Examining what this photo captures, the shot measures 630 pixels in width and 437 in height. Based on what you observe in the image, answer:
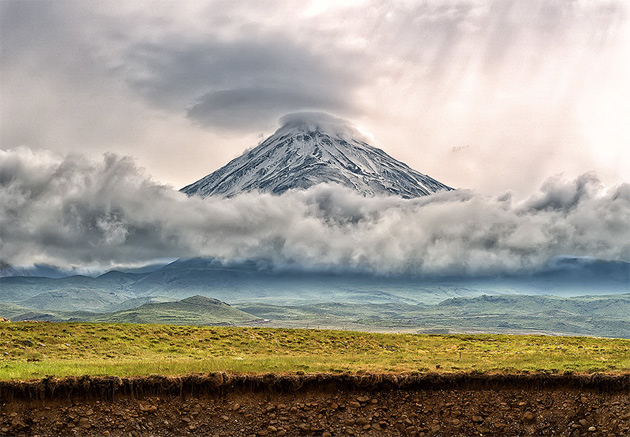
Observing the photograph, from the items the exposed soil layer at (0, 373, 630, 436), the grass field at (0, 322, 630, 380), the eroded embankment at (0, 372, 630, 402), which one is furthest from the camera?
the grass field at (0, 322, 630, 380)

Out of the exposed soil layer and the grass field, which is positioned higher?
the grass field

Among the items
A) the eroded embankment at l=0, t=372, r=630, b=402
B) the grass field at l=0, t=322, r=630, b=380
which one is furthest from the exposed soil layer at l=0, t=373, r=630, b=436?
the grass field at l=0, t=322, r=630, b=380

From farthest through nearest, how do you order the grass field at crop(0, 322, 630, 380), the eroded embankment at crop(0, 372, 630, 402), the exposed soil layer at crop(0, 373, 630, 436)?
the grass field at crop(0, 322, 630, 380), the eroded embankment at crop(0, 372, 630, 402), the exposed soil layer at crop(0, 373, 630, 436)

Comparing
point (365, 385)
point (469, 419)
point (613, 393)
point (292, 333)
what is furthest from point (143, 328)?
point (613, 393)

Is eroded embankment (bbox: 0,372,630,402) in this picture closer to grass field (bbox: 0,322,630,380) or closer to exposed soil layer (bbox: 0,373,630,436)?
exposed soil layer (bbox: 0,373,630,436)

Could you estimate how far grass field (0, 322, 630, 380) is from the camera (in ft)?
126

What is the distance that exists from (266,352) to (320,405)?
18188 mm

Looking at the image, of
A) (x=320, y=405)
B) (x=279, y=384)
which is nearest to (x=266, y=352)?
(x=279, y=384)

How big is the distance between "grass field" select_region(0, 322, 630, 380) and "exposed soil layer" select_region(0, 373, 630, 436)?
1.72 metres

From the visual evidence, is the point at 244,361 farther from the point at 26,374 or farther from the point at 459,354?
the point at 459,354

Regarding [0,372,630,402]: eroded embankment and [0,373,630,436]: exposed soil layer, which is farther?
[0,372,630,402]: eroded embankment

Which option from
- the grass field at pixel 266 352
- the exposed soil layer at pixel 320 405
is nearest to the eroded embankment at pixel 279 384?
the exposed soil layer at pixel 320 405

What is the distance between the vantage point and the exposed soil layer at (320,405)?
107ft

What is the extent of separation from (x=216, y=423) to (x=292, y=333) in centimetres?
2991
